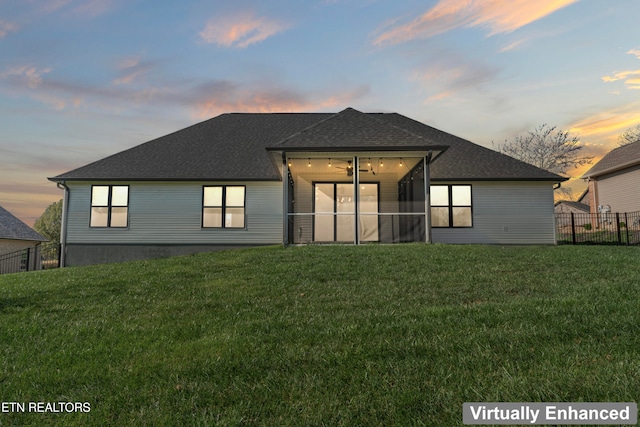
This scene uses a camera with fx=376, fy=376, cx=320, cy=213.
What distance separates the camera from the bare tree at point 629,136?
3800 centimetres

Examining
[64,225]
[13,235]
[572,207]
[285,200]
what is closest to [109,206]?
[64,225]

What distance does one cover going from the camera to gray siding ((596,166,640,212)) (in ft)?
78.8

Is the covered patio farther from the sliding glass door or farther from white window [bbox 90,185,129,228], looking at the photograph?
white window [bbox 90,185,129,228]

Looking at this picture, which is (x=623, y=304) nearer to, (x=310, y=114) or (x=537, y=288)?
(x=537, y=288)

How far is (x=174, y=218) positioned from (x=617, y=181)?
2867cm

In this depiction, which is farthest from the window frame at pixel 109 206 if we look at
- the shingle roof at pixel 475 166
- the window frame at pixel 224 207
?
the shingle roof at pixel 475 166

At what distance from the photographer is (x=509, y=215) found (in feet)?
52.1

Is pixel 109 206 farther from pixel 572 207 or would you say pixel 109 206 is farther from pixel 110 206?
pixel 572 207

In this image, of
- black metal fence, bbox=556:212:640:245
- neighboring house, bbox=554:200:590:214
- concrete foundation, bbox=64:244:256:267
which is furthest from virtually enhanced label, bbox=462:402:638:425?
neighboring house, bbox=554:200:590:214

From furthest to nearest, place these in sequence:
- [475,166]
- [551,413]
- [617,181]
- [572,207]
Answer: [572,207]
[617,181]
[475,166]
[551,413]

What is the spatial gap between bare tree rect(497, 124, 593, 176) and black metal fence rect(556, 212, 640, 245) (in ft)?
37.6

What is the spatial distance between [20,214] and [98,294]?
108ft

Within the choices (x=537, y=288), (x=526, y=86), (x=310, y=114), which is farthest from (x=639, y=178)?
(x=537, y=288)

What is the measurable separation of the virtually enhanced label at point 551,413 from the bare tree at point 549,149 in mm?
40917
